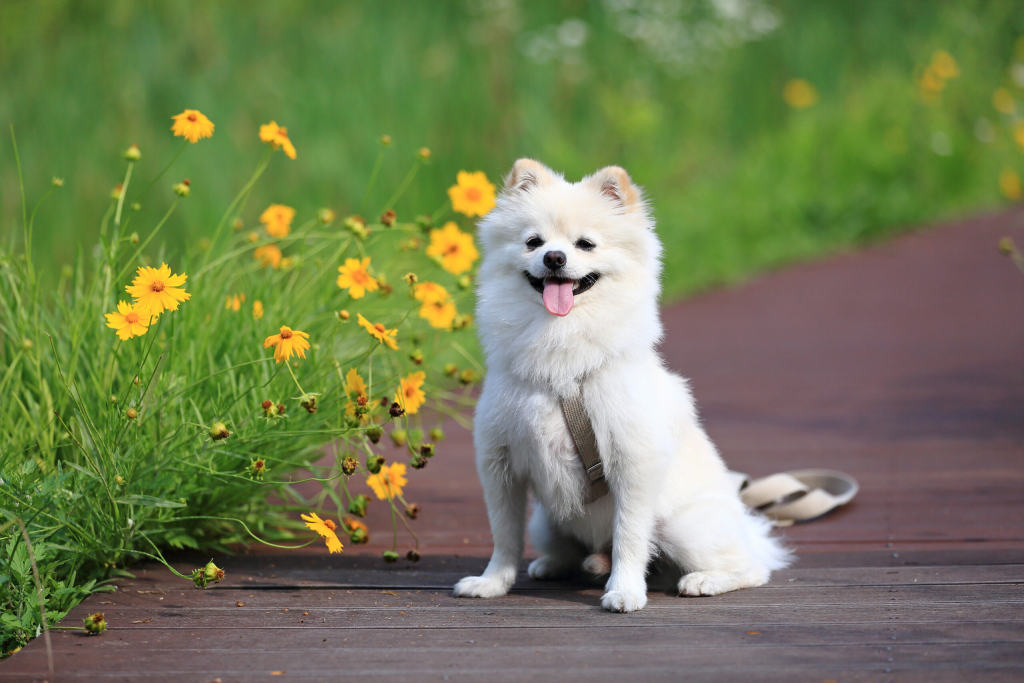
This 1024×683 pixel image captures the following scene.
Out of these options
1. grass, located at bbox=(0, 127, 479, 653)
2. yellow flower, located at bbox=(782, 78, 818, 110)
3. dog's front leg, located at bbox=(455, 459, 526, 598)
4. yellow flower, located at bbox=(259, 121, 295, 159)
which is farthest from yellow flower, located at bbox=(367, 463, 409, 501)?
yellow flower, located at bbox=(782, 78, 818, 110)

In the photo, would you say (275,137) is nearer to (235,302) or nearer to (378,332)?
(235,302)

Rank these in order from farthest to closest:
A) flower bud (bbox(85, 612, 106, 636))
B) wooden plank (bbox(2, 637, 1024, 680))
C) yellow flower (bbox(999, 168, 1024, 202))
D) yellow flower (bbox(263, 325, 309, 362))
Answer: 1. yellow flower (bbox(999, 168, 1024, 202))
2. yellow flower (bbox(263, 325, 309, 362))
3. flower bud (bbox(85, 612, 106, 636))
4. wooden plank (bbox(2, 637, 1024, 680))

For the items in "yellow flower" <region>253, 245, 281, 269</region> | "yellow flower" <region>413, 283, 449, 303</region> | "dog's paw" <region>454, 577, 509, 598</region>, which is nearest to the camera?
"dog's paw" <region>454, 577, 509, 598</region>

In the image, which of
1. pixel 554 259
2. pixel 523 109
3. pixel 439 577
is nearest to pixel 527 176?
pixel 554 259

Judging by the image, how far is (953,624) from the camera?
2104mm

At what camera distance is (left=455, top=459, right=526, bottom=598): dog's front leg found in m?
2.41

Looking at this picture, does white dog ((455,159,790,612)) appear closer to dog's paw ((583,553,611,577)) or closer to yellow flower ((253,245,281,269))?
dog's paw ((583,553,611,577))

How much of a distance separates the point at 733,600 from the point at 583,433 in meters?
0.59

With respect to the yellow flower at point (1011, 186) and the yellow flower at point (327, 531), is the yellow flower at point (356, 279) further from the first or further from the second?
the yellow flower at point (1011, 186)

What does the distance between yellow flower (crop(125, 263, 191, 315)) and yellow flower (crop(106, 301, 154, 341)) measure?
18mm

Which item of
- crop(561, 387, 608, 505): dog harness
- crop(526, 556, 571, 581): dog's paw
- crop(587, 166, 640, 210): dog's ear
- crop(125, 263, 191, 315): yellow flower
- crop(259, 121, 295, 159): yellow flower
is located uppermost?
crop(259, 121, 295, 159): yellow flower

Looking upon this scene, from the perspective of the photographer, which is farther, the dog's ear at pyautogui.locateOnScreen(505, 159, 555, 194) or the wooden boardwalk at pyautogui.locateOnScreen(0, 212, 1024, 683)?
the dog's ear at pyautogui.locateOnScreen(505, 159, 555, 194)

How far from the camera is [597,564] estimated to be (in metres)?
2.50

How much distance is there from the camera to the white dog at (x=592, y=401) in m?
2.31
